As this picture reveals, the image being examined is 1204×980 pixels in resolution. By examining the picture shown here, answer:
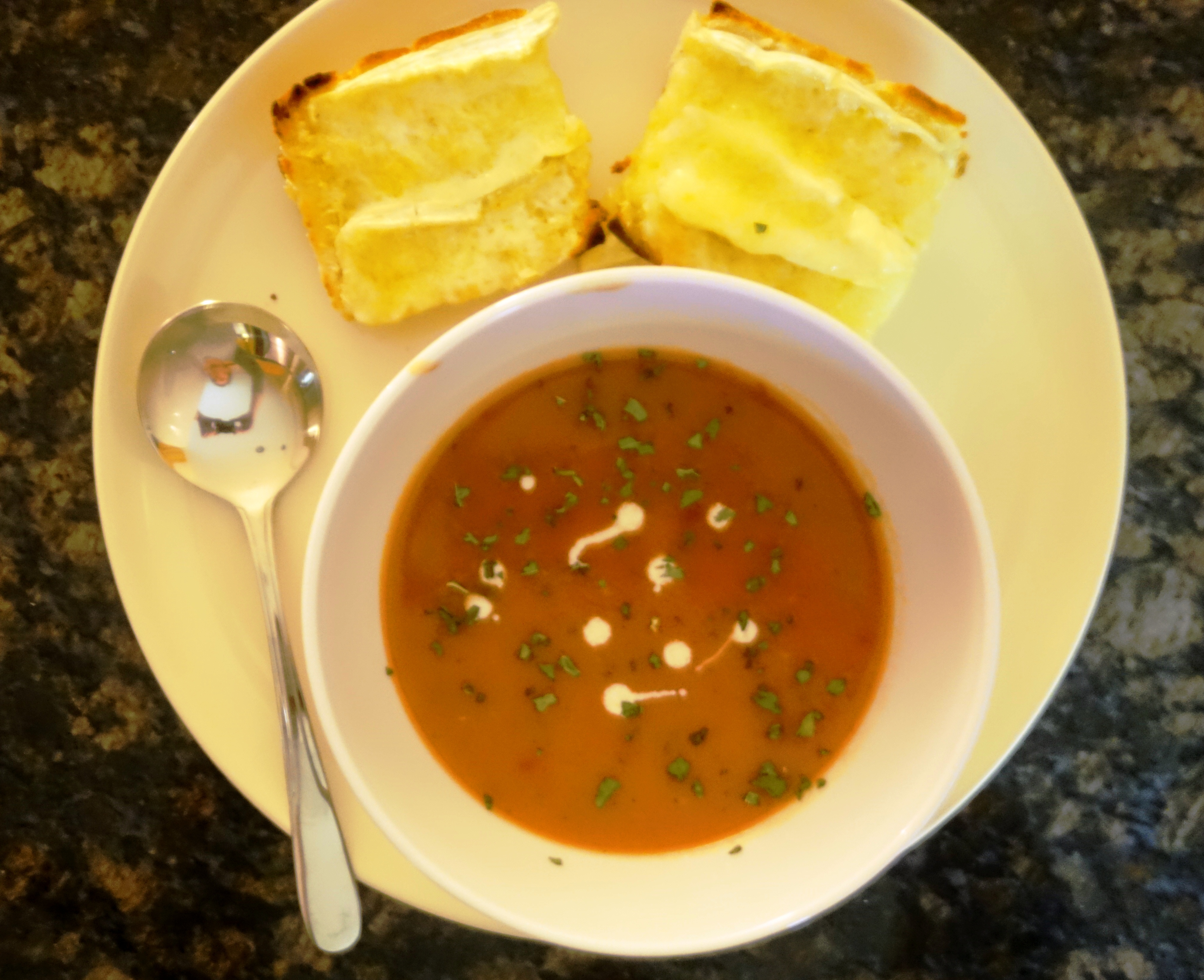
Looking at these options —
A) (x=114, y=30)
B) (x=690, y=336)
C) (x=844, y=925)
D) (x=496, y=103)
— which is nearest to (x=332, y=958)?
(x=844, y=925)

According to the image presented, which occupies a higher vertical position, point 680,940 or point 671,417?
point 671,417

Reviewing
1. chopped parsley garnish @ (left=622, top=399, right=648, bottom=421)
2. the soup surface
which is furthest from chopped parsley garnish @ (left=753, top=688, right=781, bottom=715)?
chopped parsley garnish @ (left=622, top=399, right=648, bottom=421)

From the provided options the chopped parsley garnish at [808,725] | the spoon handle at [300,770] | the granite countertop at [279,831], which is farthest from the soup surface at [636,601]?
the granite countertop at [279,831]

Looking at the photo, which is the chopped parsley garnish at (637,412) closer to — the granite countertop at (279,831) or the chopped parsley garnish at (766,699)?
the chopped parsley garnish at (766,699)

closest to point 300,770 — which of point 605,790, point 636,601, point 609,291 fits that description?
point 605,790

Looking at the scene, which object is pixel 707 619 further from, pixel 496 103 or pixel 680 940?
pixel 496 103

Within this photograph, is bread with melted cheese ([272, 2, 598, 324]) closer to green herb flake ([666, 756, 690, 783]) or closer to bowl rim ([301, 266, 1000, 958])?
bowl rim ([301, 266, 1000, 958])

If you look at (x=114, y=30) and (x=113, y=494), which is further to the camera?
(x=114, y=30)
